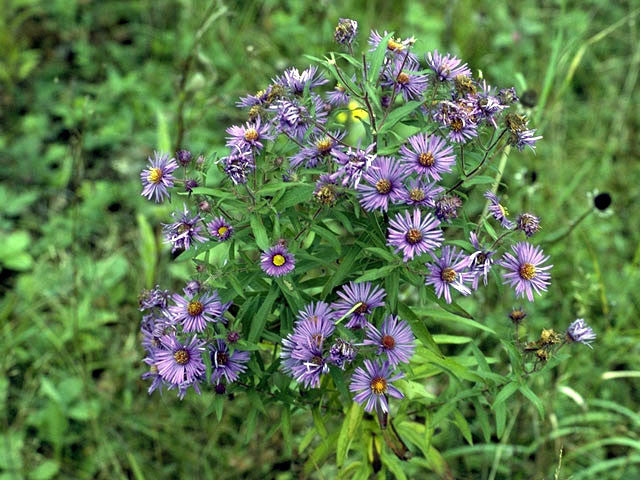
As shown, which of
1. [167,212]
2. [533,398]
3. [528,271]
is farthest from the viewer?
[167,212]

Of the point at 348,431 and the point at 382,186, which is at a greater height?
the point at 382,186

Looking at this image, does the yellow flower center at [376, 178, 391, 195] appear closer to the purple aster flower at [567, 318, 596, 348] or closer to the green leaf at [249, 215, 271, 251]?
the green leaf at [249, 215, 271, 251]

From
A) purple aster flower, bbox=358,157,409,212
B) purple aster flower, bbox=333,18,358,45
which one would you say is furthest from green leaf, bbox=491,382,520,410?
purple aster flower, bbox=333,18,358,45

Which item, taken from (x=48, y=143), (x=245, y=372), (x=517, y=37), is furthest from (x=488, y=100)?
(x=48, y=143)

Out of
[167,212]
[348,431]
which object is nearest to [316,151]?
[348,431]

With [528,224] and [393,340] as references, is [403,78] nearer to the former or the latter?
[528,224]
